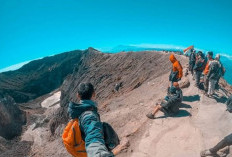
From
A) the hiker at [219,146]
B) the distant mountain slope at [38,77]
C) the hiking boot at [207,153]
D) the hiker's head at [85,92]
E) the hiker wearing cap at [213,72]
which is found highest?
the distant mountain slope at [38,77]

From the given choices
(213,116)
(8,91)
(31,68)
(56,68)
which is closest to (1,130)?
(213,116)

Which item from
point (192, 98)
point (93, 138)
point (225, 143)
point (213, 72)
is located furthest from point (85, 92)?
point (192, 98)

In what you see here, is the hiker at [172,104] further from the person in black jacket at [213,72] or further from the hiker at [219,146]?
the hiker at [219,146]

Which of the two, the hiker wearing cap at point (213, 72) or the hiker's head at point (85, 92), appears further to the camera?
the hiker wearing cap at point (213, 72)

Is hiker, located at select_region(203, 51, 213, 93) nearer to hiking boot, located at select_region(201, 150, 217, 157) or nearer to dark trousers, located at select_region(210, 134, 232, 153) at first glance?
hiking boot, located at select_region(201, 150, 217, 157)

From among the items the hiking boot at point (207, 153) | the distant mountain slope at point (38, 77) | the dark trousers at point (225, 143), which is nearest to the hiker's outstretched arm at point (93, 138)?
the dark trousers at point (225, 143)

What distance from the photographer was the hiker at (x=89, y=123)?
2461mm

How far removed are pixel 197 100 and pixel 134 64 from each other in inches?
1217

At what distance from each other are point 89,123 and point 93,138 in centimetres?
27

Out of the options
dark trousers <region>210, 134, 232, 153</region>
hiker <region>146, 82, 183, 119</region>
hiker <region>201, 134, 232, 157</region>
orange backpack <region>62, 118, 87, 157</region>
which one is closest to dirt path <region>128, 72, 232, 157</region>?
hiker <region>146, 82, 183, 119</region>

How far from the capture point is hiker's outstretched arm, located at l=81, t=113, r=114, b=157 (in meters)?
2.42

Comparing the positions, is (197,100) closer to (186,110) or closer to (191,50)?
(186,110)

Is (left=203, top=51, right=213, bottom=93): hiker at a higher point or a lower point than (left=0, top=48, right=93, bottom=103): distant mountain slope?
lower

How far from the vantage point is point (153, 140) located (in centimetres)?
840
